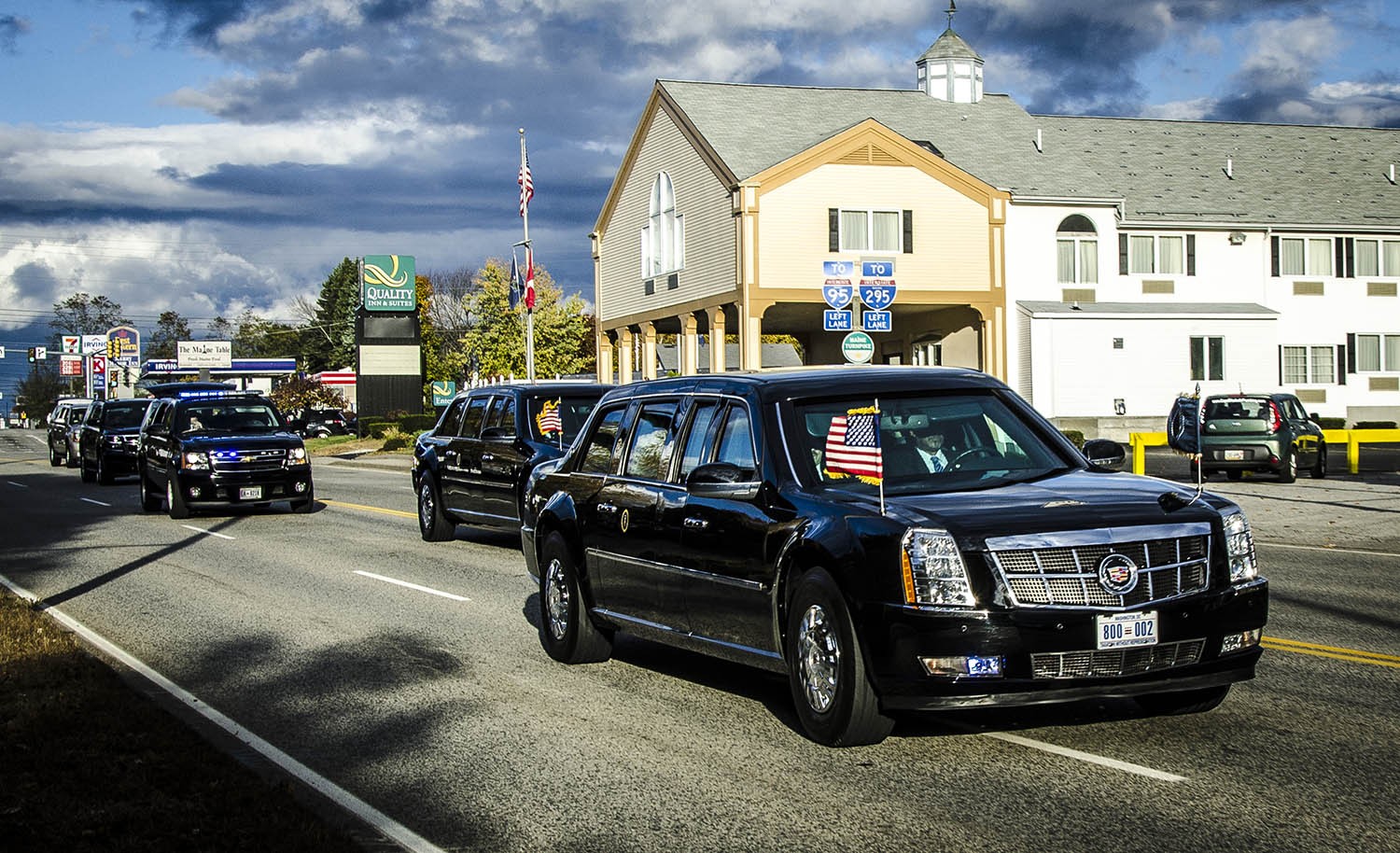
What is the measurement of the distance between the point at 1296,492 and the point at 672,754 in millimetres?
18839

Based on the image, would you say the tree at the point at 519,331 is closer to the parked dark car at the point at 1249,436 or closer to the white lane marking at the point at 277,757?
the parked dark car at the point at 1249,436

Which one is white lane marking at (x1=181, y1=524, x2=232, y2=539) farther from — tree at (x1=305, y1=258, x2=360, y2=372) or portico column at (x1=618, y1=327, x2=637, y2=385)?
tree at (x1=305, y1=258, x2=360, y2=372)

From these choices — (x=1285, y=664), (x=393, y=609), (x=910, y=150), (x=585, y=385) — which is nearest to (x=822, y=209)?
(x=910, y=150)

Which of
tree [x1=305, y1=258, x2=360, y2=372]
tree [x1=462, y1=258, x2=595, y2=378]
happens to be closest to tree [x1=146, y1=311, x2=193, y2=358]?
tree [x1=305, y1=258, x2=360, y2=372]

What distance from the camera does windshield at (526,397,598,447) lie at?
17359 mm

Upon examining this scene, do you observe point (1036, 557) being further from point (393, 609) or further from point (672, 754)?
point (393, 609)

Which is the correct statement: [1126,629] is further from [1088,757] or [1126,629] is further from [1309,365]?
[1309,365]

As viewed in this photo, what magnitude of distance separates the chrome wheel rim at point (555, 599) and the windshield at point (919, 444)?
2.60m

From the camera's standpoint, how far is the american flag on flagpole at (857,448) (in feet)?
24.2

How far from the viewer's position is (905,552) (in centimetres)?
673

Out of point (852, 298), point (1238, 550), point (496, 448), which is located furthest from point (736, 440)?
point (852, 298)

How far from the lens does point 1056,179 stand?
4550 centimetres

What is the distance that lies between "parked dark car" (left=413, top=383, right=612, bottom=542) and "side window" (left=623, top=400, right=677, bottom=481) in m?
7.10

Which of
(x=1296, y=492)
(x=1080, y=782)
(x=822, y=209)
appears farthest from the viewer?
(x=822, y=209)
